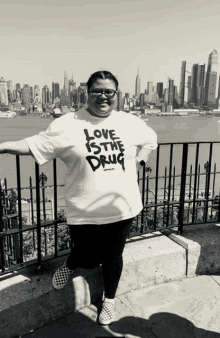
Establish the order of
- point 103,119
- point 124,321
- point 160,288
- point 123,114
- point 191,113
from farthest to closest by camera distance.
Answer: point 191,113 → point 160,288 → point 124,321 → point 123,114 → point 103,119

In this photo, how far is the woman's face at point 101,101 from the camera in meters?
1.97

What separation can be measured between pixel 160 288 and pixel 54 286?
103 cm

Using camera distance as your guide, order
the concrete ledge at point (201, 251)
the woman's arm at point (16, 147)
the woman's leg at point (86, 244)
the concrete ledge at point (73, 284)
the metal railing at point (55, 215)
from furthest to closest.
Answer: the concrete ledge at point (201, 251)
the metal railing at point (55, 215)
the concrete ledge at point (73, 284)
the woman's leg at point (86, 244)
the woman's arm at point (16, 147)

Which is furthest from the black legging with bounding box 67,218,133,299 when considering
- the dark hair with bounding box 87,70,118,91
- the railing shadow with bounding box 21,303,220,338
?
the dark hair with bounding box 87,70,118,91

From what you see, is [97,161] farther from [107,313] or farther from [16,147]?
[107,313]

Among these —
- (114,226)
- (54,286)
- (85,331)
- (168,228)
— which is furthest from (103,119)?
(168,228)

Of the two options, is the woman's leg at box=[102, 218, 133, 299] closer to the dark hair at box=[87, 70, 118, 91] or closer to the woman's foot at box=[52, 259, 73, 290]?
the woman's foot at box=[52, 259, 73, 290]

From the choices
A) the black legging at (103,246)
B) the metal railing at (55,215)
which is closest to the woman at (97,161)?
the black legging at (103,246)

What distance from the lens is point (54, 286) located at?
2.33 m

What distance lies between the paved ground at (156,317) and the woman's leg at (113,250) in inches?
9.9

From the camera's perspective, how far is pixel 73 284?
2441 millimetres

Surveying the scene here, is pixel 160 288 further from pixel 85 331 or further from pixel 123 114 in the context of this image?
pixel 123 114

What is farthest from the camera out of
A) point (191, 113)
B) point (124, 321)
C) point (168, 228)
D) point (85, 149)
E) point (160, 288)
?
point (191, 113)

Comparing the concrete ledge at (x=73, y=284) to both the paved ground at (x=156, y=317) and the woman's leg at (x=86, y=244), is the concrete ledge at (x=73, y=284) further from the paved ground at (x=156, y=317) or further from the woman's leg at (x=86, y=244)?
the woman's leg at (x=86, y=244)
